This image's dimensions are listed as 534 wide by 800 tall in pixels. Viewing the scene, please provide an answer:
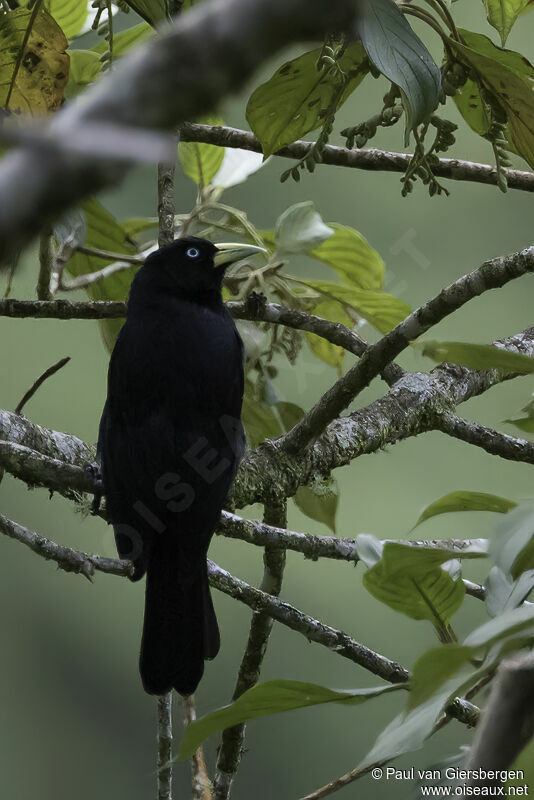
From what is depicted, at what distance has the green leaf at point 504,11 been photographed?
2006 millimetres

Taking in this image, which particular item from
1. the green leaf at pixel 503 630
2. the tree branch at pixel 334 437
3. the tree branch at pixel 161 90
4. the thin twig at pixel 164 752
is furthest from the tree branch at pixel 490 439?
the tree branch at pixel 161 90

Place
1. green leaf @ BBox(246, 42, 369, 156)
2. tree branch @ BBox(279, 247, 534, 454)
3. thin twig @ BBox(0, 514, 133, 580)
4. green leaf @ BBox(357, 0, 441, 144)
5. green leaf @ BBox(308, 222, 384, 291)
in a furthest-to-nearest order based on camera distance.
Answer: green leaf @ BBox(308, 222, 384, 291), green leaf @ BBox(246, 42, 369, 156), tree branch @ BBox(279, 247, 534, 454), thin twig @ BBox(0, 514, 133, 580), green leaf @ BBox(357, 0, 441, 144)

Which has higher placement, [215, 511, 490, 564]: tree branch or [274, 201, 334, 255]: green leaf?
[274, 201, 334, 255]: green leaf

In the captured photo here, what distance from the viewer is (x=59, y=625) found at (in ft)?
16.1

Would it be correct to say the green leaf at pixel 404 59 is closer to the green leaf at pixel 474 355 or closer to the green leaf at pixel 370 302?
the green leaf at pixel 474 355

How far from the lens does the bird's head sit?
2387mm

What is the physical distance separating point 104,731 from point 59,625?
58 cm

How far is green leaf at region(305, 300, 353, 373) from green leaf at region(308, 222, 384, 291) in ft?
0.32

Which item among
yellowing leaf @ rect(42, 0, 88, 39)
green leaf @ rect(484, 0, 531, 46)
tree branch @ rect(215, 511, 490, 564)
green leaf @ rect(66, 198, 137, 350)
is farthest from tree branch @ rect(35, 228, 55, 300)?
green leaf @ rect(484, 0, 531, 46)

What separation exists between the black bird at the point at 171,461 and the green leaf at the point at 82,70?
57 cm

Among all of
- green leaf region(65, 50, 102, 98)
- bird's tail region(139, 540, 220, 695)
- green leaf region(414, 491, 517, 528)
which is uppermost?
green leaf region(65, 50, 102, 98)

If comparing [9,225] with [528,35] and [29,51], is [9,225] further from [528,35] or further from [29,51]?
[528,35]

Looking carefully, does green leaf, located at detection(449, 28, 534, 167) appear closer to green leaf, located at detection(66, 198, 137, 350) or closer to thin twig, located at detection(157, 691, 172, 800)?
green leaf, located at detection(66, 198, 137, 350)

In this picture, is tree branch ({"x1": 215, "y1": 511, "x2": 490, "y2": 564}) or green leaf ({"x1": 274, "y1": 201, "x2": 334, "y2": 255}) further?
green leaf ({"x1": 274, "y1": 201, "x2": 334, "y2": 255})
